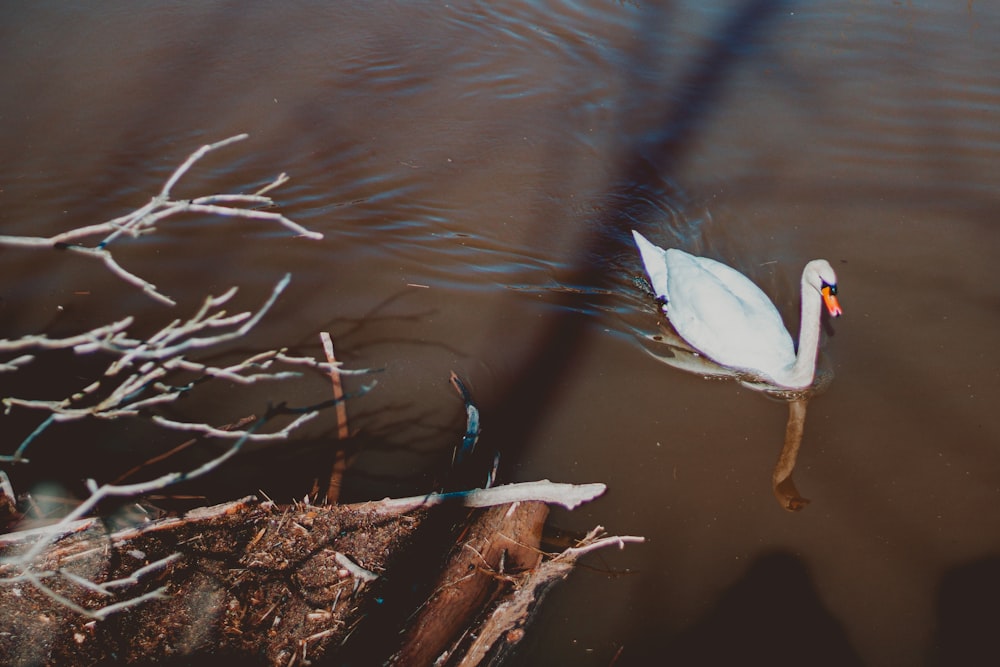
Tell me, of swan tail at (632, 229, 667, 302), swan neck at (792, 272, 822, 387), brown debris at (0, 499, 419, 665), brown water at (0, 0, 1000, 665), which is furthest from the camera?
swan tail at (632, 229, 667, 302)

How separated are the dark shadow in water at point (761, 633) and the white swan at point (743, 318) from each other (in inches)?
50.3

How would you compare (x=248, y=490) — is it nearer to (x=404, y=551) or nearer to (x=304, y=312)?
(x=404, y=551)

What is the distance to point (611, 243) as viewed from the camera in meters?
5.48

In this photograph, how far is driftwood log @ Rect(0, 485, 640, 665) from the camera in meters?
2.70

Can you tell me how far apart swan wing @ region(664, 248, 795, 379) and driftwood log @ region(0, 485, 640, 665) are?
5.74 feet

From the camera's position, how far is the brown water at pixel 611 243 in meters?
3.45

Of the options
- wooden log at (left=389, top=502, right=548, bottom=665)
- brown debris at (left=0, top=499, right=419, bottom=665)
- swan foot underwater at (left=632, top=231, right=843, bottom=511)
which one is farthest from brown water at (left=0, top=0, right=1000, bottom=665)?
brown debris at (left=0, top=499, right=419, bottom=665)

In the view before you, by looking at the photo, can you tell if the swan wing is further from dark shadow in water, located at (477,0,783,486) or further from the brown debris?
the brown debris

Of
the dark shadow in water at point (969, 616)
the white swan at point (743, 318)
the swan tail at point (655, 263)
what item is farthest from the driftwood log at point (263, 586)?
the swan tail at point (655, 263)

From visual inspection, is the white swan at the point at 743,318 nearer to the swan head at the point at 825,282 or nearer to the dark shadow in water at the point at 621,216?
the swan head at the point at 825,282

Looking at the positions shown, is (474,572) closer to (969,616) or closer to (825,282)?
(969,616)

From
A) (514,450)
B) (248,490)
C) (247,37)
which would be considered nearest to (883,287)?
(514,450)

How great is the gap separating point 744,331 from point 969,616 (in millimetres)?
1764

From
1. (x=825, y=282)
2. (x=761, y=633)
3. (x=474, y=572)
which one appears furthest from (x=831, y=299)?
(x=474, y=572)
